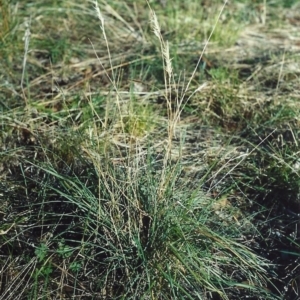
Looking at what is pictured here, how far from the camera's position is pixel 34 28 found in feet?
13.3

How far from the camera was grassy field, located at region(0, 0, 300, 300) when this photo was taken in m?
2.63

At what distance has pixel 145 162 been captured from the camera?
10.0 feet

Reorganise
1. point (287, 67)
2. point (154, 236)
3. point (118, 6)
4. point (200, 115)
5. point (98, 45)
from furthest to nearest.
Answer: point (118, 6)
point (98, 45)
point (287, 67)
point (200, 115)
point (154, 236)

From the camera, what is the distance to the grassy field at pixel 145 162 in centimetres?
263

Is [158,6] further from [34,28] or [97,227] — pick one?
[97,227]

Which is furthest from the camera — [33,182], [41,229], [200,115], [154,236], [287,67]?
[287,67]

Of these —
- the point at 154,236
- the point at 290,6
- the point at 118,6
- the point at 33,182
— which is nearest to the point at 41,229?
the point at 33,182

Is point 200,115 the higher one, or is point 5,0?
point 5,0

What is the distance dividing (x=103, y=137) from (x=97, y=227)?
0.63 metres

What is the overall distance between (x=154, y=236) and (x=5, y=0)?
5.99ft

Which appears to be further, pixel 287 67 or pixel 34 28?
pixel 34 28

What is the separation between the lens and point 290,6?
4.51 m

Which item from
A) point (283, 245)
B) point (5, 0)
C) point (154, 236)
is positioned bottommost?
point (283, 245)

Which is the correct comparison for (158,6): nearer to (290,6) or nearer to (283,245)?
(290,6)
